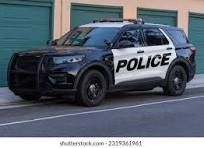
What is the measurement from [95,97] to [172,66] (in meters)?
2.81

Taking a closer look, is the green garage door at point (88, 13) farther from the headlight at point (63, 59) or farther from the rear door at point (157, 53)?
the headlight at point (63, 59)

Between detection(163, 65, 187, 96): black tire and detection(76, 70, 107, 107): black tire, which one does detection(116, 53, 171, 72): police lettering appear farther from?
detection(76, 70, 107, 107): black tire

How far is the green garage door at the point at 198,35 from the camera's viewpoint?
25.2m

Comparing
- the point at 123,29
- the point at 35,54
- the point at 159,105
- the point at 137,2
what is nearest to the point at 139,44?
the point at 123,29

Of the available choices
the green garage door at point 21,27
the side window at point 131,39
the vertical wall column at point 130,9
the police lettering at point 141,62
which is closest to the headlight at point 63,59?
the police lettering at point 141,62

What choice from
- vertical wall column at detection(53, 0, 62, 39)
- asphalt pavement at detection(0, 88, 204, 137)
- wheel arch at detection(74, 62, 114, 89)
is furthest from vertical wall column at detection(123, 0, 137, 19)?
wheel arch at detection(74, 62, 114, 89)

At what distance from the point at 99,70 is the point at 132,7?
820 centimetres

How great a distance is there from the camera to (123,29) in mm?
14984

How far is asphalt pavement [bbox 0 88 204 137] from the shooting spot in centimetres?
1070

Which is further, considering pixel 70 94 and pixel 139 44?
pixel 139 44

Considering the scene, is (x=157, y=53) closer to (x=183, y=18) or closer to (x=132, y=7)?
(x=132, y=7)

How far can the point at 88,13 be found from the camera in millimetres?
20484

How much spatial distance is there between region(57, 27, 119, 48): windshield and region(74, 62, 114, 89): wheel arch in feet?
1.78

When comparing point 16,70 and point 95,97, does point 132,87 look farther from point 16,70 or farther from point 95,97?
point 16,70
